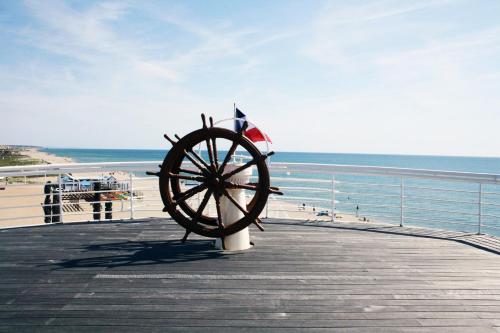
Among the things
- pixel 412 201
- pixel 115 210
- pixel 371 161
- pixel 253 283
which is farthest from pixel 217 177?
pixel 371 161

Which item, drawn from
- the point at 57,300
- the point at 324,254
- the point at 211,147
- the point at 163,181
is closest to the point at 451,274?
the point at 324,254

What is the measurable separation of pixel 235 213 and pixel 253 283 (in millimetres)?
1199

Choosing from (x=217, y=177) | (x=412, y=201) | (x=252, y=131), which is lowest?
(x=412, y=201)

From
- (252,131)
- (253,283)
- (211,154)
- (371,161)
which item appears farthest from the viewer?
(371,161)

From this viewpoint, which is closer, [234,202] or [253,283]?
[253,283]

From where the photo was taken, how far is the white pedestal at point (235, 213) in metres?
4.31

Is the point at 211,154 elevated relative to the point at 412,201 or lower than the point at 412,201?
elevated

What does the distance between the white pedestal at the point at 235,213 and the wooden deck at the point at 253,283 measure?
0.17 metres

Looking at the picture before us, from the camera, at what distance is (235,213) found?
4367 mm

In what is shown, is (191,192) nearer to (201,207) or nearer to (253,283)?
(201,207)

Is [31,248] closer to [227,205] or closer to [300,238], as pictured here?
[227,205]

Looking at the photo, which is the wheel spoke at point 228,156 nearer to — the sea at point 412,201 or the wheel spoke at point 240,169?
the wheel spoke at point 240,169

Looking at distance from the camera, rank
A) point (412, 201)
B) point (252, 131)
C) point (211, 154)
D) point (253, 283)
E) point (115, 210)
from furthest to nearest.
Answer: point (412, 201)
point (115, 210)
point (252, 131)
point (211, 154)
point (253, 283)

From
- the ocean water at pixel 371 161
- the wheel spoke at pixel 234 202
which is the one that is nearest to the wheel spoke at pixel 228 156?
the wheel spoke at pixel 234 202
